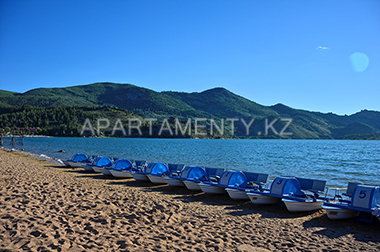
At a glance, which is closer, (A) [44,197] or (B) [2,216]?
(B) [2,216]

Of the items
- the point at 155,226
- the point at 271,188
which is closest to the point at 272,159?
the point at 271,188

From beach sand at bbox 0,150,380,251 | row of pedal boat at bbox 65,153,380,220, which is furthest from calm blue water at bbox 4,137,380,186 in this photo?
beach sand at bbox 0,150,380,251

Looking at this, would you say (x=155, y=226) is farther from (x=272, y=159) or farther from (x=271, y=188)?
(x=272, y=159)

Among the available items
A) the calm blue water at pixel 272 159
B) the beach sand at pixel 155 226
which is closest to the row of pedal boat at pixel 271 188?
the beach sand at pixel 155 226

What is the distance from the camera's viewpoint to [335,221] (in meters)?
9.87

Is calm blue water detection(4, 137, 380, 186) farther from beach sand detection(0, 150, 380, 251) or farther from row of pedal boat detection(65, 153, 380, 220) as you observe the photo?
beach sand detection(0, 150, 380, 251)

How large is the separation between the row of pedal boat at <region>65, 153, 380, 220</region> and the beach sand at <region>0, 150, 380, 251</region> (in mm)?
452

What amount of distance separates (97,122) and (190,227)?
547 ft

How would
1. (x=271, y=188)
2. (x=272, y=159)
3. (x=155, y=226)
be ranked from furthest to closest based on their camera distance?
(x=272, y=159) → (x=271, y=188) → (x=155, y=226)

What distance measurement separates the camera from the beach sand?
648 cm

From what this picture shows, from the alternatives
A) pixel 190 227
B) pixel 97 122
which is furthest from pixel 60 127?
pixel 190 227

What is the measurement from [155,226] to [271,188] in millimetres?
5821

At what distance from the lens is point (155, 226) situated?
8023 millimetres

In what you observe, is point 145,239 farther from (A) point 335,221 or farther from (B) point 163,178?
(B) point 163,178
